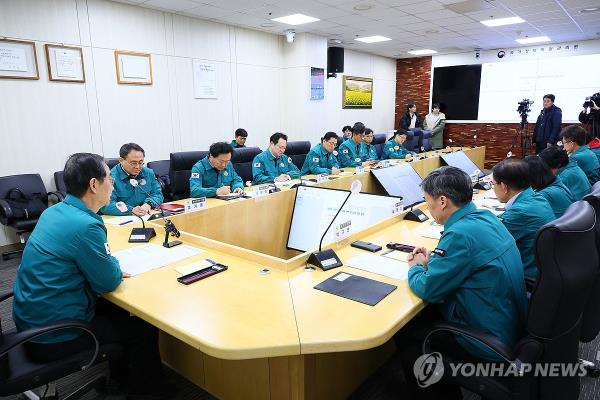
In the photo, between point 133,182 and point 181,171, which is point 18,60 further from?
point 133,182

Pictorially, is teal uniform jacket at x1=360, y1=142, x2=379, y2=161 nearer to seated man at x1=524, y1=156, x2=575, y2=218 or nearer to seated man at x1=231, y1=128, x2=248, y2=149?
seated man at x1=231, y1=128, x2=248, y2=149

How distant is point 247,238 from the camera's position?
8.97 ft

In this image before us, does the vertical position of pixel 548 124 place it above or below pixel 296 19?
below

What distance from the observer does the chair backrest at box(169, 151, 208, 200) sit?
3696mm

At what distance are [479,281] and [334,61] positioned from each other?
6.64 m

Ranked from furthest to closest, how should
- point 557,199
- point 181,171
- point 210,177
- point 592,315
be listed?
point 181,171
point 210,177
point 557,199
point 592,315

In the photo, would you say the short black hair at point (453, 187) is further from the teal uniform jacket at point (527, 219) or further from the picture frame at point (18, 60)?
the picture frame at point (18, 60)

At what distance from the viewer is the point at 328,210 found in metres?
2.62

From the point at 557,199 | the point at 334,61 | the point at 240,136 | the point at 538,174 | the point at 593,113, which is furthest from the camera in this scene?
the point at 334,61

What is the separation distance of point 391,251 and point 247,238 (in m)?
1.16

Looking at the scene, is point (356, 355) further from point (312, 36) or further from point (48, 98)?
point (312, 36)

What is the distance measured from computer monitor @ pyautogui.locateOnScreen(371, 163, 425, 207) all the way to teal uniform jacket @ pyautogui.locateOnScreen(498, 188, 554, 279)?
1.67 m

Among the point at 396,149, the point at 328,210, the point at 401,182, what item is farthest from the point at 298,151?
the point at 328,210

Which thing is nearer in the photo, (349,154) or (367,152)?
(349,154)
